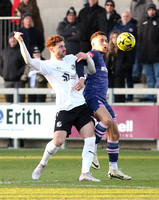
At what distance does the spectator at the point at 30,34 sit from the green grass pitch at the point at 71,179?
10.4ft

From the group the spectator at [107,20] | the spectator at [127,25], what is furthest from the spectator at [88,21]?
the spectator at [127,25]

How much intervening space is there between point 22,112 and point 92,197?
942 centimetres

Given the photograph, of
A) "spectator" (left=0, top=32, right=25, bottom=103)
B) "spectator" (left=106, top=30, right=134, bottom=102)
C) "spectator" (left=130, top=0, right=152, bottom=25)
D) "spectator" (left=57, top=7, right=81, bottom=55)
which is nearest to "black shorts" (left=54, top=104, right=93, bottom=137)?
"spectator" (left=106, top=30, right=134, bottom=102)

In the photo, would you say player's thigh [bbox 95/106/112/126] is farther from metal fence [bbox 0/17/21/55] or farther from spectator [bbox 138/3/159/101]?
metal fence [bbox 0/17/21/55]

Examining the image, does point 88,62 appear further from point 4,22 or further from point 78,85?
point 4,22

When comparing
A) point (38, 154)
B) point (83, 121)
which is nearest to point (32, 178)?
point (83, 121)

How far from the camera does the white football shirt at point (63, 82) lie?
373 inches

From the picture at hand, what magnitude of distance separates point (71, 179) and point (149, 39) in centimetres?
727

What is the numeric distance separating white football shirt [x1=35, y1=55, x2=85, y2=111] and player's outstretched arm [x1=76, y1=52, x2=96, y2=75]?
0.20m

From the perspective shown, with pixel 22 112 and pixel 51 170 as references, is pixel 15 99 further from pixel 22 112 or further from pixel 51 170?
pixel 51 170

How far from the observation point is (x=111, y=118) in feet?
33.6

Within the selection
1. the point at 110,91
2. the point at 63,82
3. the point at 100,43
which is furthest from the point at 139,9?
the point at 63,82

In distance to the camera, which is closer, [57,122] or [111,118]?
[57,122]

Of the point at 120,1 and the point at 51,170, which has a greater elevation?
the point at 120,1
